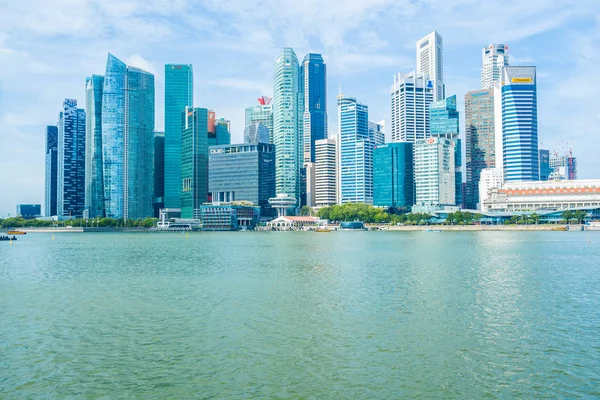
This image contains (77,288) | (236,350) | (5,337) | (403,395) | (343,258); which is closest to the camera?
(403,395)

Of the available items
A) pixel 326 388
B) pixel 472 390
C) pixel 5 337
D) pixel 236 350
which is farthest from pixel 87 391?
pixel 472 390

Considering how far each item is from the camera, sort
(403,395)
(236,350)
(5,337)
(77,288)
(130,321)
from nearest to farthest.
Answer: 1. (403,395)
2. (236,350)
3. (5,337)
4. (130,321)
5. (77,288)

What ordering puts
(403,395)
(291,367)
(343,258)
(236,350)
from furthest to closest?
(343,258), (236,350), (291,367), (403,395)

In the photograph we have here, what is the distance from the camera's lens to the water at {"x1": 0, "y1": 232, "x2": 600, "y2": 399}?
2333cm

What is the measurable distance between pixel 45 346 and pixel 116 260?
5672 cm

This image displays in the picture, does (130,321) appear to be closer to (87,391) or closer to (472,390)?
(87,391)

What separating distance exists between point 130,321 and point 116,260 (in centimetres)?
5180

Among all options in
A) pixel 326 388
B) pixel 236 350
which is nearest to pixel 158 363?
pixel 236 350

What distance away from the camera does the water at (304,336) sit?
23.3 m

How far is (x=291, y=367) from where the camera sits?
25797 millimetres

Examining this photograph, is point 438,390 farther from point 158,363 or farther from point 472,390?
point 158,363

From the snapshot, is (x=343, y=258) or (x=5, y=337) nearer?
(x=5, y=337)

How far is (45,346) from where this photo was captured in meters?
29.9

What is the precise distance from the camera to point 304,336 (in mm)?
31406
